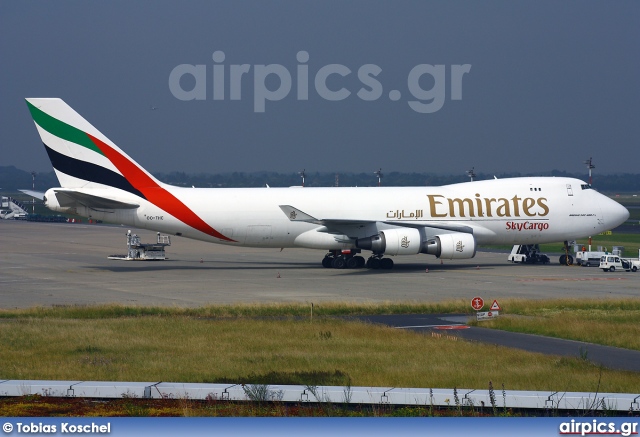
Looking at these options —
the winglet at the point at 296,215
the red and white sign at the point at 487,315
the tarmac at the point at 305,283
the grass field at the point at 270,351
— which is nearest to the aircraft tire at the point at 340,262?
the tarmac at the point at 305,283

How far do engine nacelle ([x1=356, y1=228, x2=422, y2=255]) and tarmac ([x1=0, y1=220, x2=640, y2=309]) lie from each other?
122 cm

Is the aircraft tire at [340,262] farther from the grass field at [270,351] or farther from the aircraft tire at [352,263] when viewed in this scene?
the grass field at [270,351]

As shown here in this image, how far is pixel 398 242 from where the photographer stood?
43.3 metres

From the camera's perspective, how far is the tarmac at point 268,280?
33344 millimetres

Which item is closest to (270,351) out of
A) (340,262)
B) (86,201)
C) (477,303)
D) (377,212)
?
(477,303)

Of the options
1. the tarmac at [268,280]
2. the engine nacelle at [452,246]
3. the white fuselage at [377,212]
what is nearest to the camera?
the tarmac at [268,280]

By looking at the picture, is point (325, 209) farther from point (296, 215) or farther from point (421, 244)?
point (421, 244)

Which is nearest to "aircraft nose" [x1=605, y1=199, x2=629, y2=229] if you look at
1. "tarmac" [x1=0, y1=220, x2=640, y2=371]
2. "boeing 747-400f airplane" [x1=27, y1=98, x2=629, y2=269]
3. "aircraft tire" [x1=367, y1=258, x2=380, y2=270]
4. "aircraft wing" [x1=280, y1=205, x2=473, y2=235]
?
"boeing 747-400f airplane" [x1=27, y1=98, x2=629, y2=269]

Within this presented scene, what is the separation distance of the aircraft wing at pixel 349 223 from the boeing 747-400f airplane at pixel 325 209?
6 cm

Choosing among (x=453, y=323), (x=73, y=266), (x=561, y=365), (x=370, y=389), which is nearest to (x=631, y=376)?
(x=561, y=365)

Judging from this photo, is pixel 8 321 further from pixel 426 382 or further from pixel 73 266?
pixel 73 266

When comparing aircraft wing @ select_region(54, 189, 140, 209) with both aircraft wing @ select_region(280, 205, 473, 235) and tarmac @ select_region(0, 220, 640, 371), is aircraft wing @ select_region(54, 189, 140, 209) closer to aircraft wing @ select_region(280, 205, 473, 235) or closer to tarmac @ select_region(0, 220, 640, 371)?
tarmac @ select_region(0, 220, 640, 371)

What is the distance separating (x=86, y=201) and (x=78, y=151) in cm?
275

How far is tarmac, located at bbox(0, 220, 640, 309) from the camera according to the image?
3334 cm
